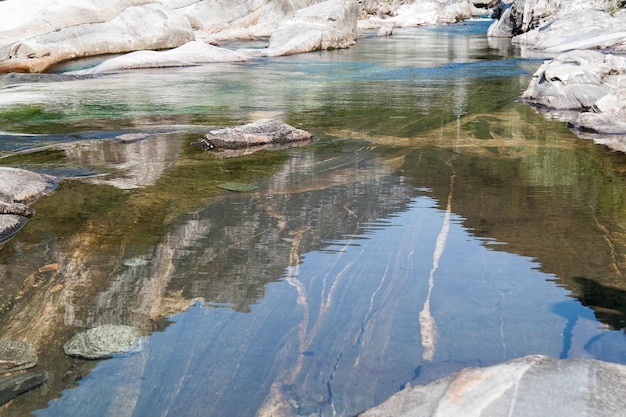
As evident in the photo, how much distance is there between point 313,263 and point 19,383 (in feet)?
6.53

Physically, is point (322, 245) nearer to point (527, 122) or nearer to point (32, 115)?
point (527, 122)

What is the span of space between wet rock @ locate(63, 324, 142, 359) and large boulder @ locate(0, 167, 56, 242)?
1830 millimetres

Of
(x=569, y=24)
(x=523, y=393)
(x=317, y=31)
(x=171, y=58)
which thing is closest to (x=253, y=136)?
(x=523, y=393)

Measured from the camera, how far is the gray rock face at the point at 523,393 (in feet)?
8.19

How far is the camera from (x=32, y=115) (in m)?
11.5

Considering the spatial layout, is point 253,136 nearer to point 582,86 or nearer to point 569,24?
point 582,86

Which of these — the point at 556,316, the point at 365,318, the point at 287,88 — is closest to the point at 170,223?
the point at 365,318

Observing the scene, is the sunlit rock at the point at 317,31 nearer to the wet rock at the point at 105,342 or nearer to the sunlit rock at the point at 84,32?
the sunlit rock at the point at 84,32

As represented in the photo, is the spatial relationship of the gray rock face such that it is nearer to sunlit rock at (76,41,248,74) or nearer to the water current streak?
the water current streak

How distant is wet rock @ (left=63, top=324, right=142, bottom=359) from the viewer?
3613 mm

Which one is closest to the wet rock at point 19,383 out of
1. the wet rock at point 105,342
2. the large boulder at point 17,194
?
the wet rock at point 105,342

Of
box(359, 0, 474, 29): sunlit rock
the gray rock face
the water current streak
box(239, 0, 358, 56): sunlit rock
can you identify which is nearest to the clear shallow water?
the water current streak

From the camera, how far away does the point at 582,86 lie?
1210 cm

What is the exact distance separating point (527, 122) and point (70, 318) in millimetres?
7838
